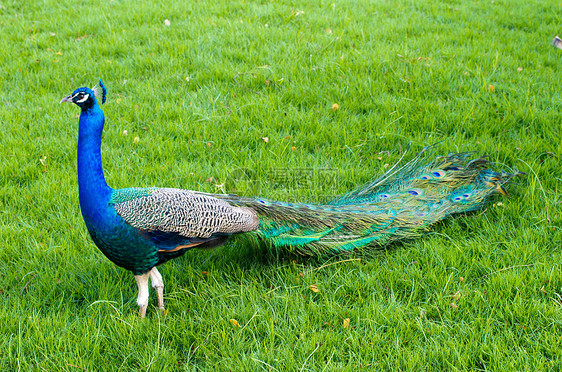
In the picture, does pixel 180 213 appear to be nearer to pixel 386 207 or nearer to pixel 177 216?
pixel 177 216

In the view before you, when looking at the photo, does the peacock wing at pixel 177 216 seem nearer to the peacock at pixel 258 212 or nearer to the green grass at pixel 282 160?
the peacock at pixel 258 212

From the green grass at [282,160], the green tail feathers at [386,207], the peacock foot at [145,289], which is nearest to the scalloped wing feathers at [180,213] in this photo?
the green tail feathers at [386,207]

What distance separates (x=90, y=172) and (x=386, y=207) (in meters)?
1.92

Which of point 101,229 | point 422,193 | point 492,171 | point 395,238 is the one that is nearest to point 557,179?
point 492,171

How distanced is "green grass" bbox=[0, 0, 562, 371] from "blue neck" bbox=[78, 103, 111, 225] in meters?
0.59

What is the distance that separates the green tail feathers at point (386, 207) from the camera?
116 inches

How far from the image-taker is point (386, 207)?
3211mm

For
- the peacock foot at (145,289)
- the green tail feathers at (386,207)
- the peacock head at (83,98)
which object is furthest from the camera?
the green tail feathers at (386,207)

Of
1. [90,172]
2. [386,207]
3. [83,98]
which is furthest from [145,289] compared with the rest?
[386,207]

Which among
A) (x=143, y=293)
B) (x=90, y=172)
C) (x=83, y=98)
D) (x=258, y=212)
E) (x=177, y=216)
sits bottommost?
(x=143, y=293)

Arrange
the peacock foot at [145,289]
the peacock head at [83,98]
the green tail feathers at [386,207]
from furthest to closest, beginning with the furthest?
the green tail feathers at [386,207], the peacock foot at [145,289], the peacock head at [83,98]

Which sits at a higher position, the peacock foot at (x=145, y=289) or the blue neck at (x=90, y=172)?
the blue neck at (x=90, y=172)

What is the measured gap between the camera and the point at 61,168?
12.7 feet

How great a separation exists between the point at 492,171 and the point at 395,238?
107 centimetres
